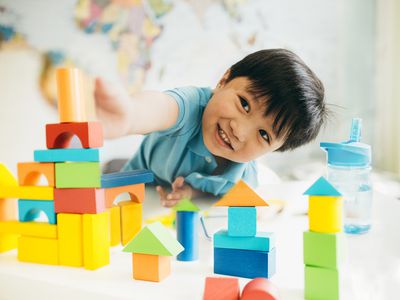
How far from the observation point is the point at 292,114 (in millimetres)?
612

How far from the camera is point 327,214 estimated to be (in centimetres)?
46

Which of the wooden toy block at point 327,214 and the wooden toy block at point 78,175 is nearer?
the wooden toy block at point 327,214

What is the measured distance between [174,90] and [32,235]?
33cm

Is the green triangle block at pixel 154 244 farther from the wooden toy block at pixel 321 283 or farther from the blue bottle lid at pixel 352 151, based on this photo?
the blue bottle lid at pixel 352 151

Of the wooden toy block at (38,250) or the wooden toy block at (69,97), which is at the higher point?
the wooden toy block at (69,97)

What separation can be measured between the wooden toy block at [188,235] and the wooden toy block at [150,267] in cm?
7

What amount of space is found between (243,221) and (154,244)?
12 cm

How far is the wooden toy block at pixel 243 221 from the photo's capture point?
20.7 inches

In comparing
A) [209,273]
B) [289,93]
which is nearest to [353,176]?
[289,93]

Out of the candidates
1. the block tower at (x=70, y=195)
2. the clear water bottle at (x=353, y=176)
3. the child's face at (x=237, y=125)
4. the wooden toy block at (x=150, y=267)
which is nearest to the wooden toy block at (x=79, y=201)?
the block tower at (x=70, y=195)

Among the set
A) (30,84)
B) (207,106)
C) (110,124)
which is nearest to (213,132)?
(207,106)

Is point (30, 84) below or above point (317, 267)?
above

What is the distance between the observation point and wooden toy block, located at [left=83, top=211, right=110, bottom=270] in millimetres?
596

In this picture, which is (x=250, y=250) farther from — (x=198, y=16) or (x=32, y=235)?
(x=198, y=16)
